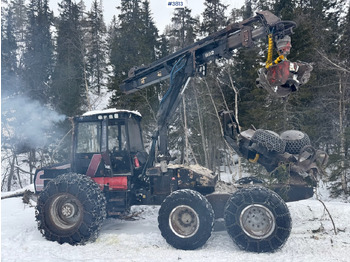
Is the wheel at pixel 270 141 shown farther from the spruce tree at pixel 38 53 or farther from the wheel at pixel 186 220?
the spruce tree at pixel 38 53

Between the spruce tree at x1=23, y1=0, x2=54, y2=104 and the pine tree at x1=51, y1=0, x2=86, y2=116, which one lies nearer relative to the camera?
the pine tree at x1=51, y1=0, x2=86, y2=116

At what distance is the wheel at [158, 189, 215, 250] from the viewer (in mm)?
5574

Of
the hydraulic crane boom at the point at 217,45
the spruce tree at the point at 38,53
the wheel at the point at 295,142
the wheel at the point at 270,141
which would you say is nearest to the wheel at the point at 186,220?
the wheel at the point at 270,141

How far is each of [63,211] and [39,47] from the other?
105 feet

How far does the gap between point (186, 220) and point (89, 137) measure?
3.30 meters

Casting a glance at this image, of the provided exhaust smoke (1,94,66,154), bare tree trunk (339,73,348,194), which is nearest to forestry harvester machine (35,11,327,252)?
bare tree trunk (339,73,348,194)

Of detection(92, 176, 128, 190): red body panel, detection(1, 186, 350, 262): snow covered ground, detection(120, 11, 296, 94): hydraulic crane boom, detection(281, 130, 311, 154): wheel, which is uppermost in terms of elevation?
detection(120, 11, 296, 94): hydraulic crane boom

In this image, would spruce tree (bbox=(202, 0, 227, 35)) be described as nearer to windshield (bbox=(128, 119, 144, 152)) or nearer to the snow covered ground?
A: windshield (bbox=(128, 119, 144, 152))

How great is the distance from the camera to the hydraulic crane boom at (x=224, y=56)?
5434 mm

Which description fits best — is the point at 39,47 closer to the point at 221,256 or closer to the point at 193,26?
the point at 193,26

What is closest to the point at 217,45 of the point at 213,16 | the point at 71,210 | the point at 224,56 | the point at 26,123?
the point at 224,56

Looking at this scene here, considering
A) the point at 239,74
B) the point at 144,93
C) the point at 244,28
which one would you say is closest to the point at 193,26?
the point at 239,74

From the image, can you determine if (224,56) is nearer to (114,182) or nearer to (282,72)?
(282,72)

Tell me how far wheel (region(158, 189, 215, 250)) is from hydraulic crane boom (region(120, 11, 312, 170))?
1309 mm
